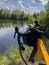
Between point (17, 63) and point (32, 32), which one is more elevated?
point (32, 32)

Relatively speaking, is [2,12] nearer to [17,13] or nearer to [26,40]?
[17,13]

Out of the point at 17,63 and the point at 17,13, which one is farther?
the point at 17,13

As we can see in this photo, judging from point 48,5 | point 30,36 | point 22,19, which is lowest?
point 22,19

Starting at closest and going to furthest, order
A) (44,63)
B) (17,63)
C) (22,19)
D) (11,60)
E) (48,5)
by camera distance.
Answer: (44,63), (17,63), (11,60), (48,5), (22,19)

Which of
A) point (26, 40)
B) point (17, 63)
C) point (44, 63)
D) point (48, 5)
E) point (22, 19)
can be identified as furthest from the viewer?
point (22, 19)

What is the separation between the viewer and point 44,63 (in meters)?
2.39

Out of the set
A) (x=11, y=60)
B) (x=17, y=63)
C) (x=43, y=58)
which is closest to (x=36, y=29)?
(x=43, y=58)

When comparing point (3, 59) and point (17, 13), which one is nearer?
point (3, 59)

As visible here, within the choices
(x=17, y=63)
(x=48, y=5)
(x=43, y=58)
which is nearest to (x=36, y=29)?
(x=43, y=58)

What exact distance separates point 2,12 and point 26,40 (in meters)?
67.1

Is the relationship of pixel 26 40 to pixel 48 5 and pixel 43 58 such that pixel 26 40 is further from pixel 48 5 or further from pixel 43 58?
pixel 48 5

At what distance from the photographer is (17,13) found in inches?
2611

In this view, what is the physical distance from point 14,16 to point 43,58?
64.2 meters

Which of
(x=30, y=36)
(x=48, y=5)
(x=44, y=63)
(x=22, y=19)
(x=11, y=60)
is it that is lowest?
(x=22, y=19)
